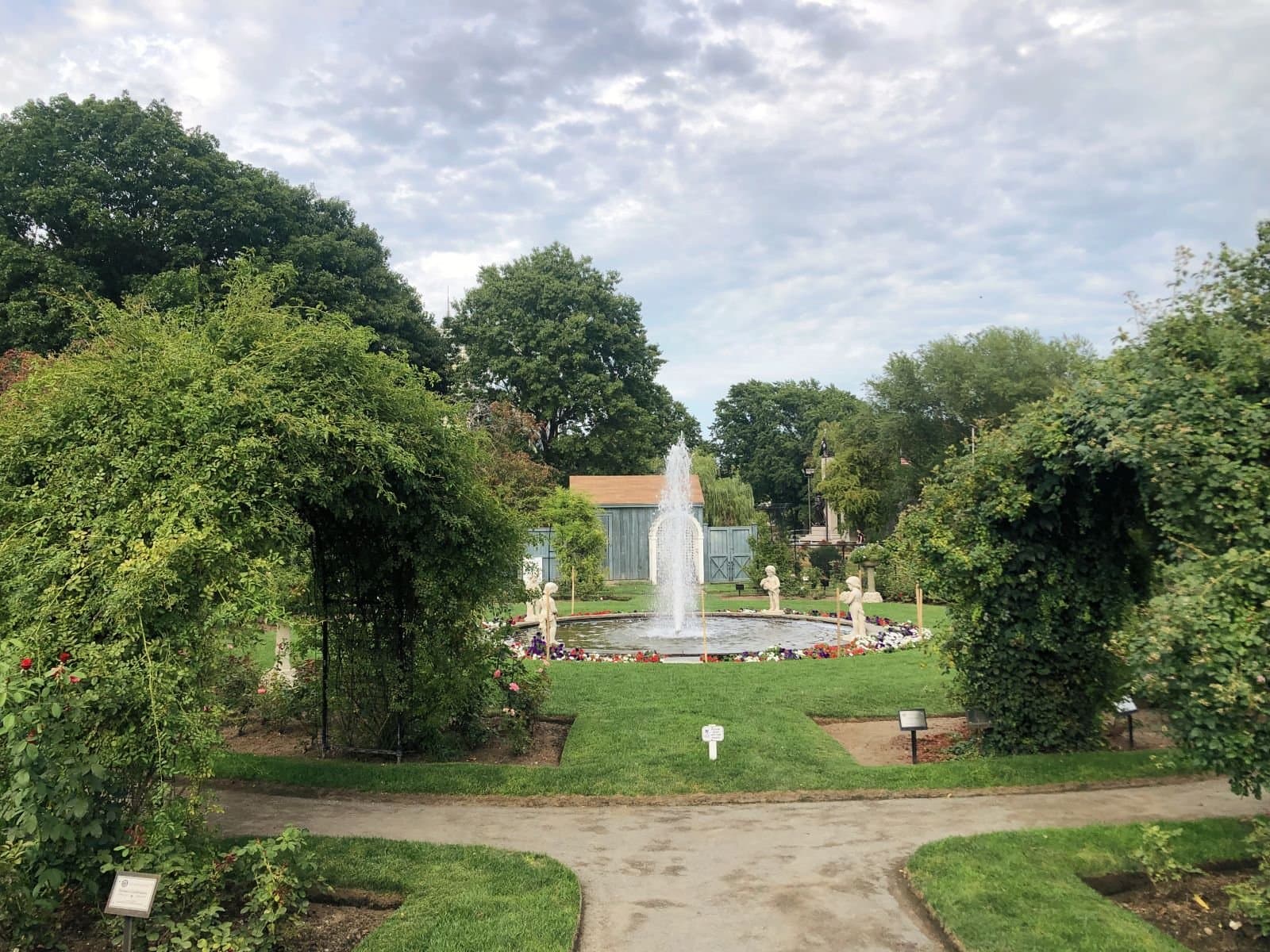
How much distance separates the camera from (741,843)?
21.3ft

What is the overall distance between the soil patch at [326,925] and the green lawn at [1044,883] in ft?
11.6

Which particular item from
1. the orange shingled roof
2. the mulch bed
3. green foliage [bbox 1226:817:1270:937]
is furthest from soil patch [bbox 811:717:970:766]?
the orange shingled roof

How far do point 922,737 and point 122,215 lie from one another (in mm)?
26185

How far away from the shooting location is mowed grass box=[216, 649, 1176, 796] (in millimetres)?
7867

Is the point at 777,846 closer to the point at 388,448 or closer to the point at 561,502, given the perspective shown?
the point at 388,448

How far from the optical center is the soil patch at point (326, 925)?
4828 millimetres

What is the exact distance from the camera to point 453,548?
813 centimetres

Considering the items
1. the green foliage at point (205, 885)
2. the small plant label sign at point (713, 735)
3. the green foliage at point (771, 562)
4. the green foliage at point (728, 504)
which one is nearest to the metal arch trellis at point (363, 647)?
the small plant label sign at point (713, 735)

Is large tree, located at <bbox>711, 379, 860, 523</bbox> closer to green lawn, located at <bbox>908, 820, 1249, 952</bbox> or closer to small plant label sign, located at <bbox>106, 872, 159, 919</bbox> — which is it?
green lawn, located at <bbox>908, 820, 1249, 952</bbox>

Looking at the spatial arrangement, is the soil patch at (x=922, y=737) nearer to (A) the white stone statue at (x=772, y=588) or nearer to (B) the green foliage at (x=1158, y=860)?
(B) the green foliage at (x=1158, y=860)

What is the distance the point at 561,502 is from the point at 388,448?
21681mm

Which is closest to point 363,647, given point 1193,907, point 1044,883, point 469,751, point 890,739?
point 469,751

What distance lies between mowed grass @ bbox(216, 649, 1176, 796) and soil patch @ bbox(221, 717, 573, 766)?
261 millimetres

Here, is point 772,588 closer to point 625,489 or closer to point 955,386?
point 625,489
